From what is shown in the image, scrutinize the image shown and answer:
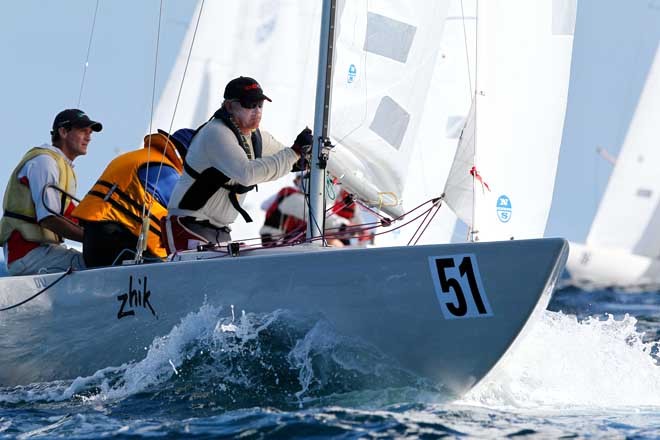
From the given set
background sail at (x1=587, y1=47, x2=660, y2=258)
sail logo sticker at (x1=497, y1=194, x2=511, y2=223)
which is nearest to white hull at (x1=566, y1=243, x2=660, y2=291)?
background sail at (x1=587, y1=47, x2=660, y2=258)

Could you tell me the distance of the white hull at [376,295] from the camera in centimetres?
448

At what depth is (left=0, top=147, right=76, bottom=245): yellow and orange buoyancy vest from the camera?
20.0ft

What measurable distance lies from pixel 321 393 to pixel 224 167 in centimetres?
111

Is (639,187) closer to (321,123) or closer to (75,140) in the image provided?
(75,140)

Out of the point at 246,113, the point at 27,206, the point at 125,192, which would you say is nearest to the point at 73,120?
the point at 27,206

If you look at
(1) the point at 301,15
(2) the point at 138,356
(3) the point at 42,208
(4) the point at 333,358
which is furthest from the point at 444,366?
(1) the point at 301,15

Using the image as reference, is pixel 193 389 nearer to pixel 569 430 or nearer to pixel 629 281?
pixel 569 430

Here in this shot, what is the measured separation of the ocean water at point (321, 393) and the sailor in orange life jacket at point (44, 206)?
851 millimetres

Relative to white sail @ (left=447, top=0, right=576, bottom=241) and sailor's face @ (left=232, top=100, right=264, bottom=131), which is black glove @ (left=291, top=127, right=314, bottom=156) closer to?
sailor's face @ (left=232, top=100, right=264, bottom=131)

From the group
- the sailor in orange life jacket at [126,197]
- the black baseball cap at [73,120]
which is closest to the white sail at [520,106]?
the sailor in orange life jacket at [126,197]

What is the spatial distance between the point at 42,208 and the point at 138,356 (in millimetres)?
1129

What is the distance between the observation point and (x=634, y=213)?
23375mm

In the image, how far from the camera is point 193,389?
492cm

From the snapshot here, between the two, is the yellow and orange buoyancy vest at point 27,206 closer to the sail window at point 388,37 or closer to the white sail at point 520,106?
the sail window at point 388,37
